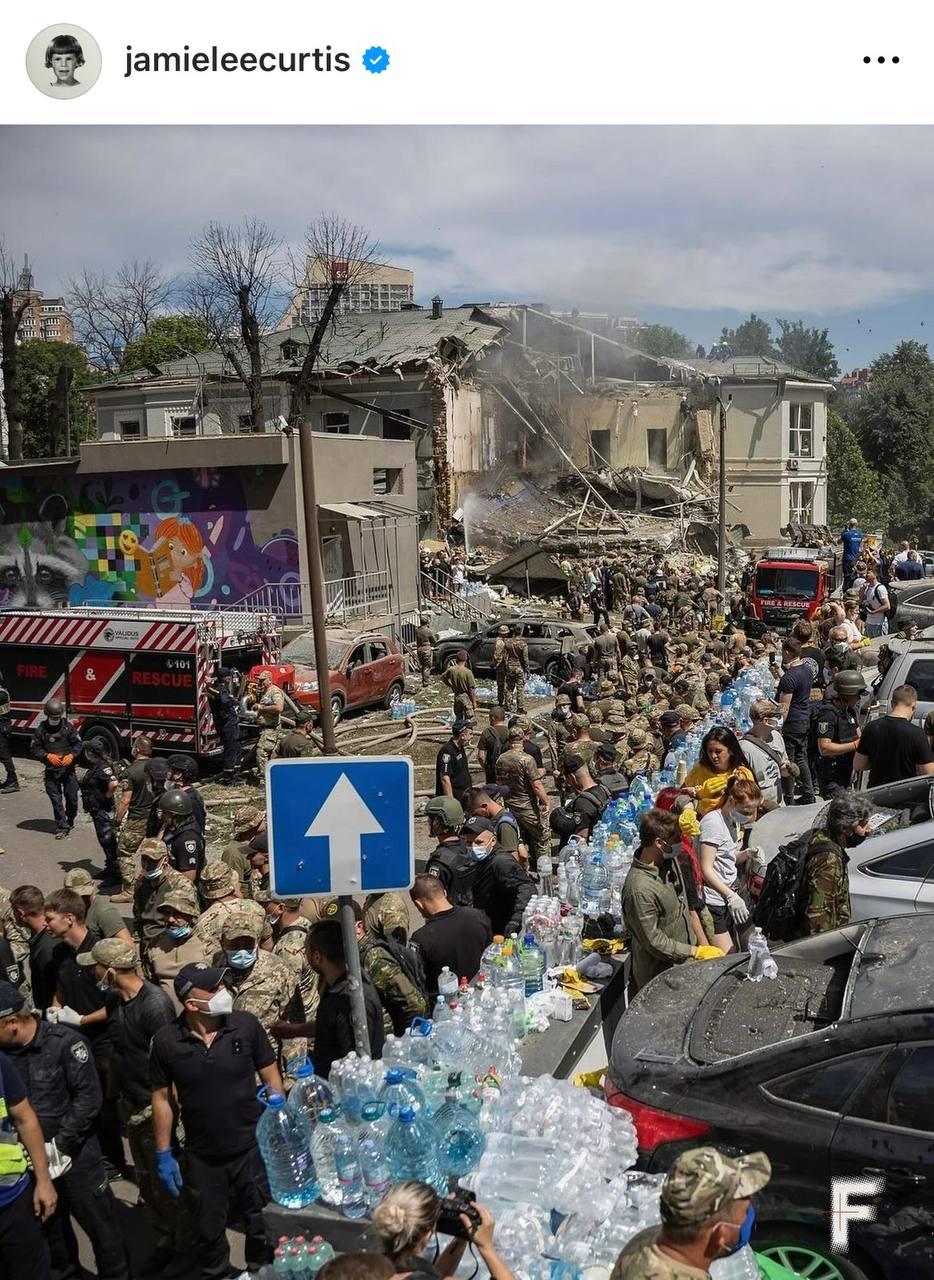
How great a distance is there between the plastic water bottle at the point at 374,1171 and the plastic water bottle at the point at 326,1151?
0.13m

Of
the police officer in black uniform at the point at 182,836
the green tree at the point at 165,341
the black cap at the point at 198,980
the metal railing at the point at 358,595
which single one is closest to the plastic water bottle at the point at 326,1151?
the black cap at the point at 198,980

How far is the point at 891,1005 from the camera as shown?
13.8 feet

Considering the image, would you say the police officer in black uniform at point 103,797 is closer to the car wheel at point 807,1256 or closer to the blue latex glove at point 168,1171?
the blue latex glove at point 168,1171

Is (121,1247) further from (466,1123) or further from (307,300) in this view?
(307,300)

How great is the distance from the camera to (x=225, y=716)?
16172mm

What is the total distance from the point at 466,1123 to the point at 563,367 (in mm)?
43954

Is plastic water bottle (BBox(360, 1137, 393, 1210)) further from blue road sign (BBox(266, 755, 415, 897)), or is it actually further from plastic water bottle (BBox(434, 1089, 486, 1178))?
blue road sign (BBox(266, 755, 415, 897))

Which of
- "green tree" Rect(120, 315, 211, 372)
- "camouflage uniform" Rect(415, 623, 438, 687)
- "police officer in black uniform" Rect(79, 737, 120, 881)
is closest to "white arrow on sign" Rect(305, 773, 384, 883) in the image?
"police officer in black uniform" Rect(79, 737, 120, 881)

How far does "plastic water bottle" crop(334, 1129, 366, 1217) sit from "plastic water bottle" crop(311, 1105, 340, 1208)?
59mm

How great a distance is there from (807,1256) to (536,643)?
19193mm

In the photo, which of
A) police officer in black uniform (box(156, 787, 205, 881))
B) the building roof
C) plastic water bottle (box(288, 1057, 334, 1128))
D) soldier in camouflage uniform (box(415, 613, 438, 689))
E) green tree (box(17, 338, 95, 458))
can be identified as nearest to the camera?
plastic water bottle (box(288, 1057, 334, 1128))

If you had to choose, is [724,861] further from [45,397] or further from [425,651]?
[45,397]

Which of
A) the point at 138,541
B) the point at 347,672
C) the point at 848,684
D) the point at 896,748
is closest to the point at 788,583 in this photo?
the point at 347,672

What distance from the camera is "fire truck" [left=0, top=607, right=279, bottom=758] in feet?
52.4
